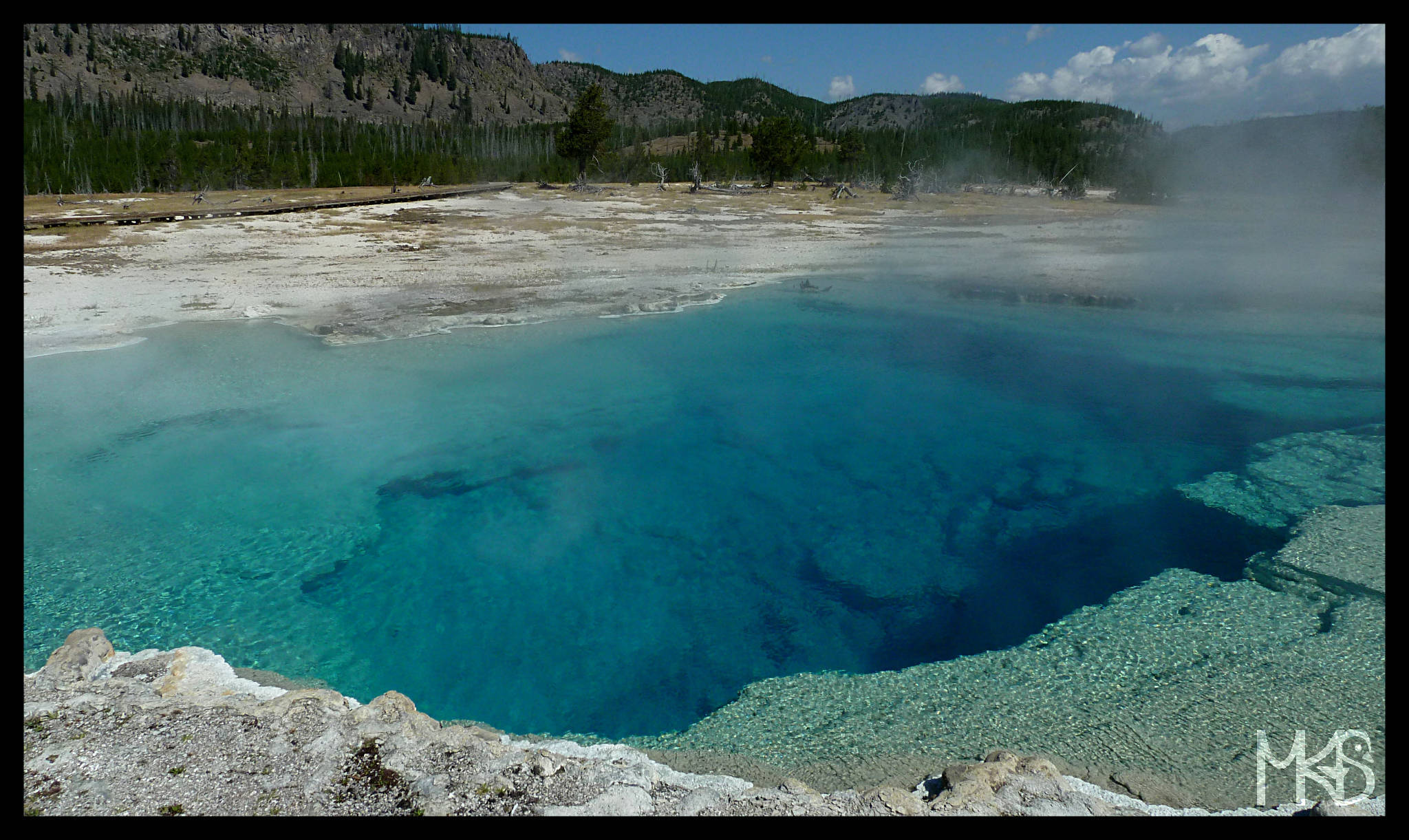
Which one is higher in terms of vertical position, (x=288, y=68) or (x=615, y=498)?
(x=288, y=68)

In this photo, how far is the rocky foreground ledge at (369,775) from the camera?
321cm

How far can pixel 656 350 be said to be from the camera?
12.9 metres

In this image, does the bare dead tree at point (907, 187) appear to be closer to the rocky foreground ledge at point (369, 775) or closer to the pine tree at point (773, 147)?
the pine tree at point (773, 147)

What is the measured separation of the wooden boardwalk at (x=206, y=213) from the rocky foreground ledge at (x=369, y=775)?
23135 millimetres

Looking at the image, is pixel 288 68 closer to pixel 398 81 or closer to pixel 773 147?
pixel 398 81

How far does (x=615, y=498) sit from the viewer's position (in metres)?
7.94

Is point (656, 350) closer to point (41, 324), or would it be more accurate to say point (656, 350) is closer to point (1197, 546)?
point (1197, 546)

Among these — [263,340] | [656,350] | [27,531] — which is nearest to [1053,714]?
[27,531]

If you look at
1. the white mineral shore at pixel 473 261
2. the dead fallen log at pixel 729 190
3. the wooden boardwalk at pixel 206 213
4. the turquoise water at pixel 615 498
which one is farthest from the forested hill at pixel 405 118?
the turquoise water at pixel 615 498

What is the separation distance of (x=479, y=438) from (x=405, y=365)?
291cm

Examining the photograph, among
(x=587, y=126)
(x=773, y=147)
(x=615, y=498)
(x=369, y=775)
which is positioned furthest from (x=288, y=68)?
(x=369, y=775)

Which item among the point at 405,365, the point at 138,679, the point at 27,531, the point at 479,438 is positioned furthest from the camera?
the point at 405,365

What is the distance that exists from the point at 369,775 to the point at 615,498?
15.1ft

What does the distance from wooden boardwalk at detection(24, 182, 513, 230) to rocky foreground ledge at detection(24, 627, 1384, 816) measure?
75.9ft
